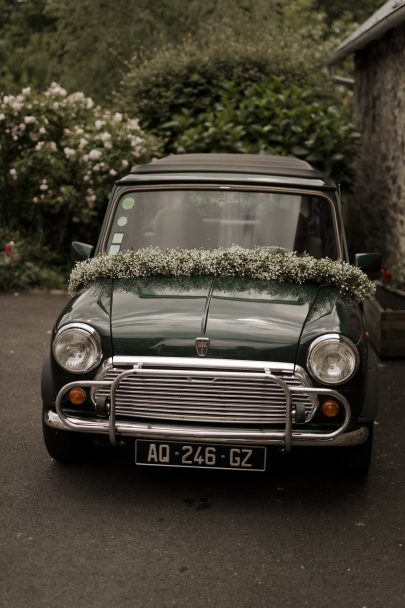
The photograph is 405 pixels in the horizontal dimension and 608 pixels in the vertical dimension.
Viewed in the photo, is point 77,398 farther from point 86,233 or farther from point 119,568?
point 86,233

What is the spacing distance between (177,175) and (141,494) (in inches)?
85.1

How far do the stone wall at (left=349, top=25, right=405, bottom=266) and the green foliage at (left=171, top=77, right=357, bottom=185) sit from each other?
561 mm

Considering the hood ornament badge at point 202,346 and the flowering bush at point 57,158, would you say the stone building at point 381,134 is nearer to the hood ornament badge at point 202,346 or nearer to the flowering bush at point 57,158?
the flowering bush at point 57,158

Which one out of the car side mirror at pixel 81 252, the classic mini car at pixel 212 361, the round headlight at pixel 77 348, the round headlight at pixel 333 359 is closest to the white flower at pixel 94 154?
the car side mirror at pixel 81 252

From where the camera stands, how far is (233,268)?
5285 mm

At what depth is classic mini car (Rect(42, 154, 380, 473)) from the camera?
4457 mm

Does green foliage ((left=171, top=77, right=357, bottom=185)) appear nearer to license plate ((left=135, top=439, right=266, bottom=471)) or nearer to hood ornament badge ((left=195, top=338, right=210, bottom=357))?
hood ornament badge ((left=195, top=338, right=210, bottom=357))

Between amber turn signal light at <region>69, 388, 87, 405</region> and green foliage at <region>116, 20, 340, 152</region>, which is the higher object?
green foliage at <region>116, 20, 340, 152</region>

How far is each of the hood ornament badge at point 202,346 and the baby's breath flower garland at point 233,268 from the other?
83cm

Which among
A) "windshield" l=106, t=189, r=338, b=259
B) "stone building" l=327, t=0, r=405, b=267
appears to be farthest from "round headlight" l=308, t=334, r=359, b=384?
"stone building" l=327, t=0, r=405, b=267

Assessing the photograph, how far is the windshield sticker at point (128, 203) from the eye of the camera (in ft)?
19.1

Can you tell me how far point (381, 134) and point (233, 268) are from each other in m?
8.03

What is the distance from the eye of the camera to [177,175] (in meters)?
5.89

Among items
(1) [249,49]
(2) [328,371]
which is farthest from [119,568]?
(1) [249,49]
